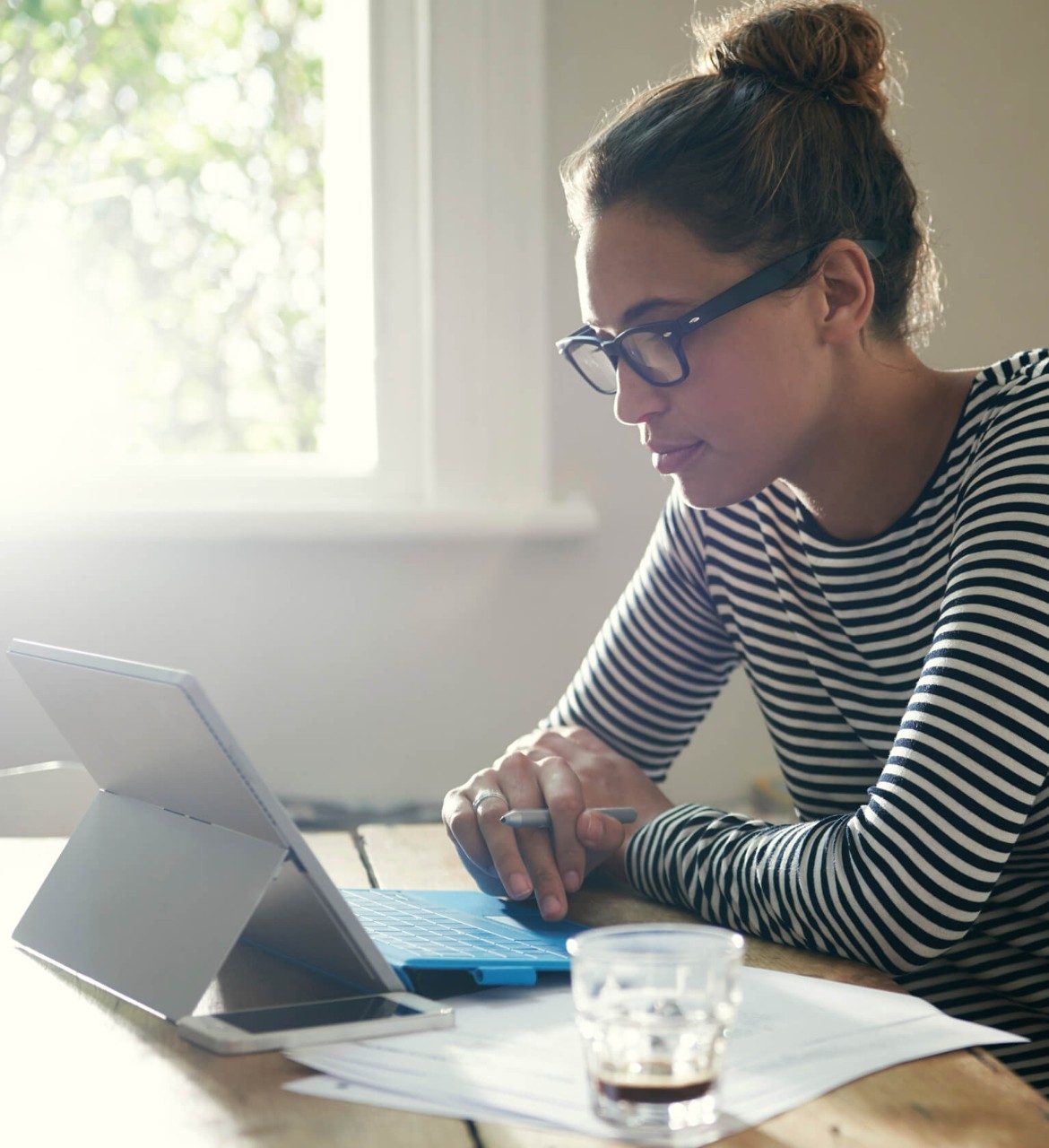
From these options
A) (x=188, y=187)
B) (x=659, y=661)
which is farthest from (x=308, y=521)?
(x=659, y=661)

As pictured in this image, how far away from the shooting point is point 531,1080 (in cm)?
57

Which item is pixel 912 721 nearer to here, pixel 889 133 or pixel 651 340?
pixel 651 340

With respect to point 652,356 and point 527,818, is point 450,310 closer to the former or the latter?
point 652,356

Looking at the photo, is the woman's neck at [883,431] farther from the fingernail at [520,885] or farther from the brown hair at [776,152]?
the fingernail at [520,885]

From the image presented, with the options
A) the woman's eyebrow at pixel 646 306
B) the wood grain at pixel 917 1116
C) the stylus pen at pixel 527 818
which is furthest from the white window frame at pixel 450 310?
the wood grain at pixel 917 1116

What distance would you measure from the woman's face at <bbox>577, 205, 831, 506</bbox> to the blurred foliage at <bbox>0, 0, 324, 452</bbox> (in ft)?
3.47

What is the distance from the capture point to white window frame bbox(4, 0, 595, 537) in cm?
187

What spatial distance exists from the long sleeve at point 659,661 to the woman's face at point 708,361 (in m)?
0.19

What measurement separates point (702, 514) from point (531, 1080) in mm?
767

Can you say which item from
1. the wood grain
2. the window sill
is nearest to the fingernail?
the wood grain

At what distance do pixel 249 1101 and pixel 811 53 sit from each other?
884mm

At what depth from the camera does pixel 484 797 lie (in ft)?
3.18

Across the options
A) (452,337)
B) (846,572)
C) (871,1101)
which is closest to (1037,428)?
(846,572)

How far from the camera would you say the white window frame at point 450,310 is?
1.87 m
